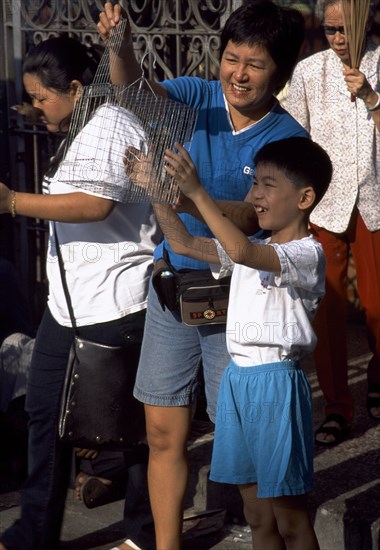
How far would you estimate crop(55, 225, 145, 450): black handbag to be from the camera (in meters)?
3.54

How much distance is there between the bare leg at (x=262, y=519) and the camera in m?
3.24

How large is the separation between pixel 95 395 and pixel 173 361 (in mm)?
326

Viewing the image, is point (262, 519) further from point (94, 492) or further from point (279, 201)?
point (94, 492)

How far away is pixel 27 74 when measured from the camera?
11.6ft

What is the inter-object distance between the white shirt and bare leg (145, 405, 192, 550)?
1415mm

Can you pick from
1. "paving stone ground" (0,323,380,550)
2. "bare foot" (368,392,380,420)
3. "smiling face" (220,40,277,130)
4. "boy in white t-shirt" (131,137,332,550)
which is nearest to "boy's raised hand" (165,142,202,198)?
"boy in white t-shirt" (131,137,332,550)

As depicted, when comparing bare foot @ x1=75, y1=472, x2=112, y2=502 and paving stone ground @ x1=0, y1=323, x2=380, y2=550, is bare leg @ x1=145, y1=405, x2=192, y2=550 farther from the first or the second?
bare foot @ x1=75, y1=472, x2=112, y2=502

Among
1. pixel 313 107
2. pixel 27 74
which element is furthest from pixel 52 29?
pixel 27 74

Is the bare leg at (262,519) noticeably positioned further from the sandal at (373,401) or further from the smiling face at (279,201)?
the sandal at (373,401)

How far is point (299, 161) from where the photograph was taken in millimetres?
3123

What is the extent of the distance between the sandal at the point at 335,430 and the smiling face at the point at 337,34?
1463mm

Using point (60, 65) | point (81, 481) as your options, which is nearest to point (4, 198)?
point (60, 65)

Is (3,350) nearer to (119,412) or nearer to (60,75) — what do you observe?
(119,412)

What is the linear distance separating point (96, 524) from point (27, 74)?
1.80 metres
